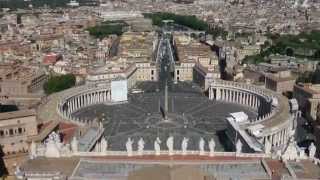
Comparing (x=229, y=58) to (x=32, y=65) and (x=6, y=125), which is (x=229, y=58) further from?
(x=6, y=125)

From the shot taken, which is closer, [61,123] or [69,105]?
[61,123]

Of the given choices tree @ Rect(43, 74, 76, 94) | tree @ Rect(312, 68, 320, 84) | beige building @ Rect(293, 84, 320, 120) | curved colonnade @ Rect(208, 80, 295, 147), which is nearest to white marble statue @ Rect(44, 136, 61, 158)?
curved colonnade @ Rect(208, 80, 295, 147)

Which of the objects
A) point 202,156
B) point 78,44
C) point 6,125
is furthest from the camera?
point 78,44

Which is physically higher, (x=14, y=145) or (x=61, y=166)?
(x=61, y=166)

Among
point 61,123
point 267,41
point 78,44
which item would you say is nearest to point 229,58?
point 267,41

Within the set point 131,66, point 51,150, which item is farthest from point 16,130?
point 131,66

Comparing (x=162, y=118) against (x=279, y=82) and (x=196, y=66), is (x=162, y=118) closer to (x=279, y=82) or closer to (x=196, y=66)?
(x=279, y=82)

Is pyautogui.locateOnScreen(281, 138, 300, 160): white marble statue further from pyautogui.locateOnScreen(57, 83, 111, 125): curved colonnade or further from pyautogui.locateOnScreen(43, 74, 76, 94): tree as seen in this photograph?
pyautogui.locateOnScreen(43, 74, 76, 94): tree
